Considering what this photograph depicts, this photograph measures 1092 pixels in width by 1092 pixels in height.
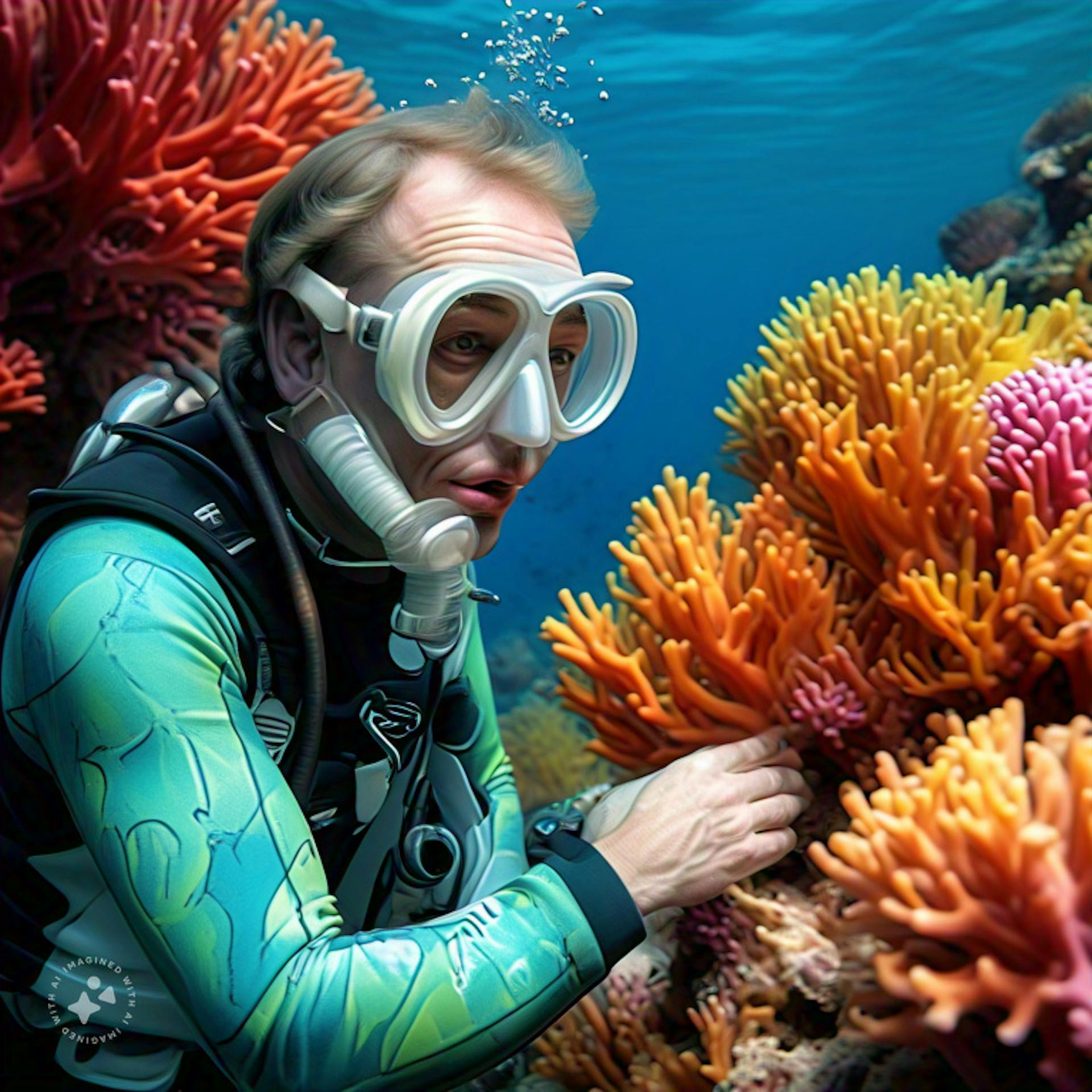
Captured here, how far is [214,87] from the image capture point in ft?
12.7

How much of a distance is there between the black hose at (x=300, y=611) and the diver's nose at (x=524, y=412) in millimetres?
423

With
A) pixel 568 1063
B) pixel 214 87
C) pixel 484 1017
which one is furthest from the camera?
pixel 214 87

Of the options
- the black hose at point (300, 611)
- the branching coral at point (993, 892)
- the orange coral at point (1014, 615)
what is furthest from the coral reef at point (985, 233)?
the branching coral at point (993, 892)

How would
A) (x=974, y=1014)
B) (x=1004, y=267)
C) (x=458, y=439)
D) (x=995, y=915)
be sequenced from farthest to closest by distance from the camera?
(x=1004, y=267), (x=458, y=439), (x=974, y=1014), (x=995, y=915)

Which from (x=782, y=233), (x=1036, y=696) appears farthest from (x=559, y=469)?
(x=1036, y=696)

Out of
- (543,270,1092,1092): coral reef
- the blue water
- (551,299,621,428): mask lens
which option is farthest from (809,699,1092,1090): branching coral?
the blue water

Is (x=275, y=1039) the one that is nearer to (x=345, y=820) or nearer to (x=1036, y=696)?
(x=345, y=820)

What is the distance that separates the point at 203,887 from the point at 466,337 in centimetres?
103

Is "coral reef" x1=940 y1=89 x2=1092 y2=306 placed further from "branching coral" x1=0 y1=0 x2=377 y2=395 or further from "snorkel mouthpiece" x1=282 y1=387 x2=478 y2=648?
"snorkel mouthpiece" x1=282 y1=387 x2=478 y2=648

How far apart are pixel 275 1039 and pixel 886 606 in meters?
1.48

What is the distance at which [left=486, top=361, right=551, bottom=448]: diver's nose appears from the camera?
1764mm

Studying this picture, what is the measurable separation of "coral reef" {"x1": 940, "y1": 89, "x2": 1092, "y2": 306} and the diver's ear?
170 inches

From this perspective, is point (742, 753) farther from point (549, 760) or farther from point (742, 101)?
point (742, 101)

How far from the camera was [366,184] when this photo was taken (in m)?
1.73
